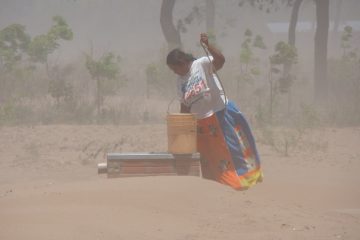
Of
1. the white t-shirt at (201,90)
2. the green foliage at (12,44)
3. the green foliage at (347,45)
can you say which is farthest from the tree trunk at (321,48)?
the white t-shirt at (201,90)

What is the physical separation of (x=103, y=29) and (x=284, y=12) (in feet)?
51.3

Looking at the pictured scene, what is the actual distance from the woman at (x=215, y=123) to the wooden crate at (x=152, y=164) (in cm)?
19

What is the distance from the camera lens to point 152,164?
17.7ft

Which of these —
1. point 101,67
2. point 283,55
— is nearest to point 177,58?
point 101,67

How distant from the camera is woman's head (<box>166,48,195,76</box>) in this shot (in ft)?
17.1

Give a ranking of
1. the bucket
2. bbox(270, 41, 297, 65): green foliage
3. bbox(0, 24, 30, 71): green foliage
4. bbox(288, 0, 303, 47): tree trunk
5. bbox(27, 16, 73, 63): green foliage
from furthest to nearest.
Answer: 1. bbox(288, 0, 303, 47): tree trunk
2. bbox(0, 24, 30, 71): green foliage
3. bbox(27, 16, 73, 63): green foliage
4. bbox(270, 41, 297, 65): green foliage
5. the bucket

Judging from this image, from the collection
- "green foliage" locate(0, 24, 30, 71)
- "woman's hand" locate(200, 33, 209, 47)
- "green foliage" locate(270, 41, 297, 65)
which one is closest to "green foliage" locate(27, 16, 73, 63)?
"green foliage" locate(0, 24, 30, 71)

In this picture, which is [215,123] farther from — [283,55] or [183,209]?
[283,55]

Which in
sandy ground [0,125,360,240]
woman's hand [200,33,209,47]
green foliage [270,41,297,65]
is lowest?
sandy ground [0,125,360,240]

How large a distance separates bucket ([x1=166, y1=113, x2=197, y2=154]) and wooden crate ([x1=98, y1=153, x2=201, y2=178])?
2.5 inches

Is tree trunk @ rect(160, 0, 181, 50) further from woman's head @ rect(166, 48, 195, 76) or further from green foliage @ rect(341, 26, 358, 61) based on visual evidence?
woman's head @ rect(166, 48, 195, 76)

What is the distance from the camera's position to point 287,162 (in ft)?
28.2

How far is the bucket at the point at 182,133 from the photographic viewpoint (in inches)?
208

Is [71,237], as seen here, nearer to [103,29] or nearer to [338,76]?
[338,76]
